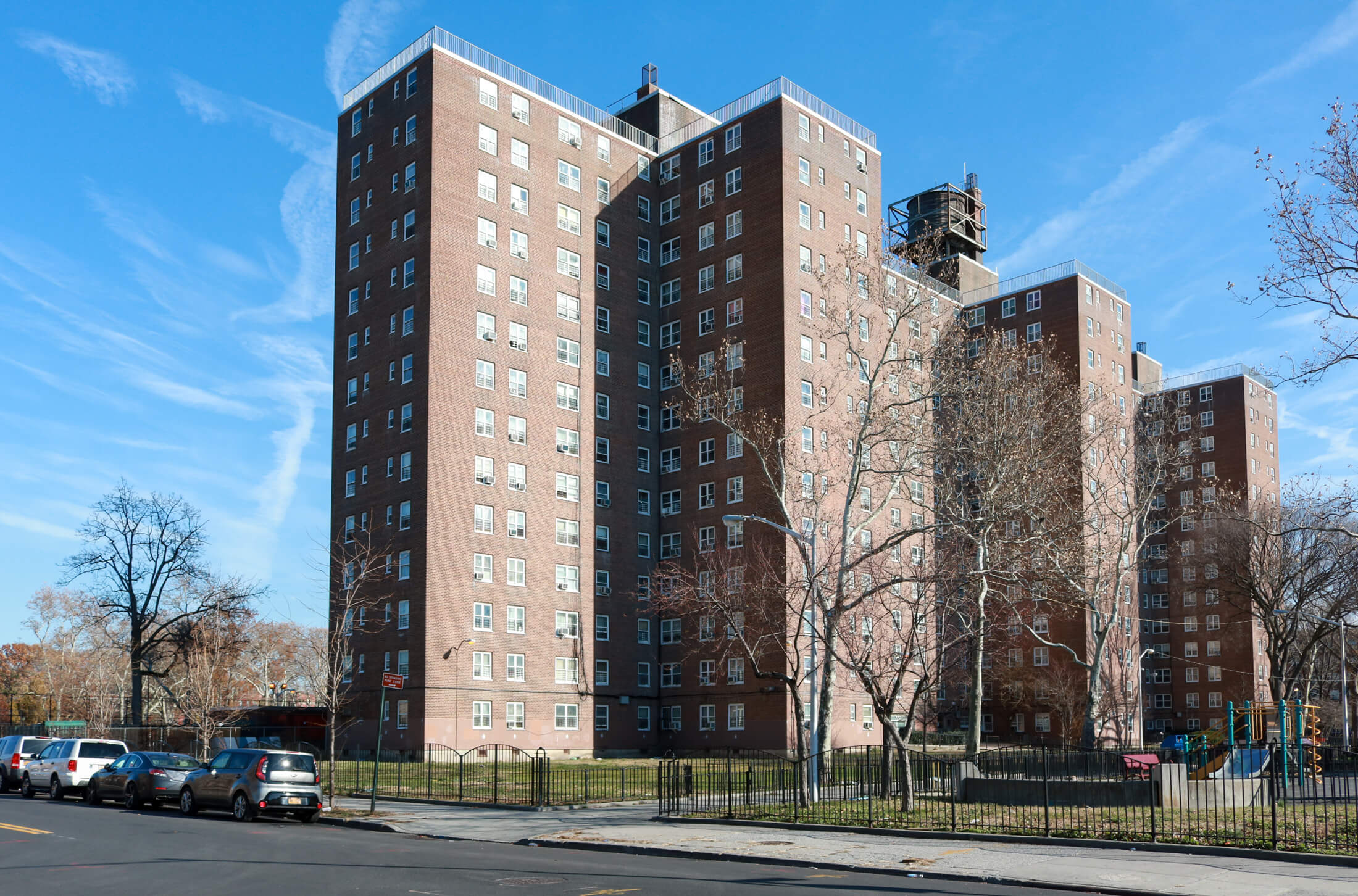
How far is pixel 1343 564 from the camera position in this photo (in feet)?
205

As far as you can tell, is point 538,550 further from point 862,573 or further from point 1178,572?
point 1178,572

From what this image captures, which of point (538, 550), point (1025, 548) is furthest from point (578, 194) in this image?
point (1025, 548)

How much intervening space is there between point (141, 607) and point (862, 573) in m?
48.7

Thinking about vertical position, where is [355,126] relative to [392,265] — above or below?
above

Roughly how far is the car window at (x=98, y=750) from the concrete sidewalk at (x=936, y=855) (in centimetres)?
1380

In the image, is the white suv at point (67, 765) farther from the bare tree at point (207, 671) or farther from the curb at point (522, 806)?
the curb at point (522, 806)

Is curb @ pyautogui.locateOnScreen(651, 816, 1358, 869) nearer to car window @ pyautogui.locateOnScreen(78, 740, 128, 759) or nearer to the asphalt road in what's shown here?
the asphalt road

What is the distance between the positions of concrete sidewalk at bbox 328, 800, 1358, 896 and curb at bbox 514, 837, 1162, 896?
0.02m

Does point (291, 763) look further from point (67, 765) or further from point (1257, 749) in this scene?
point (1257, 749)

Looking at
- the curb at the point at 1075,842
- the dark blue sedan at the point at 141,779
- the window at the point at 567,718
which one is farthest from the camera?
the window at the point at 567,718

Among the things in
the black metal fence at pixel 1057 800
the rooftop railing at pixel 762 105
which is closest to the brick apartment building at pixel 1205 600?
the rooftop railing at pixel 762 105

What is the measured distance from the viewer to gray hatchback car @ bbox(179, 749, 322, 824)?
1105 inches

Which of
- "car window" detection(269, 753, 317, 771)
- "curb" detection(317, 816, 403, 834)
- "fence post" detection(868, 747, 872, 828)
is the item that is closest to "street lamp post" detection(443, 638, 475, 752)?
"curb" detection(317, 816, 403, 834)

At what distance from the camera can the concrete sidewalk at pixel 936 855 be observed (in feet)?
52.0
